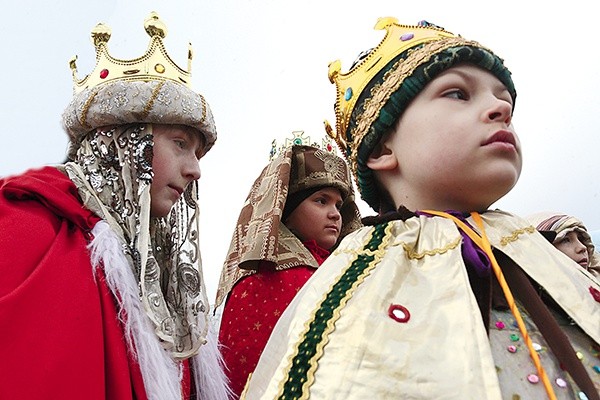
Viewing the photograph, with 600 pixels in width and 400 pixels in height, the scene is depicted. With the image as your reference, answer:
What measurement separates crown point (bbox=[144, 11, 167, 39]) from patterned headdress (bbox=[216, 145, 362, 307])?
80 cm

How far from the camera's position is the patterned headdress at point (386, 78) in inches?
50.9

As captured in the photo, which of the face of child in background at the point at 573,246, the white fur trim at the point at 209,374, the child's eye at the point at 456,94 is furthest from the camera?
the face of child in background at the point at 573,246

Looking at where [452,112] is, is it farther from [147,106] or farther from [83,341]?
[147,106]

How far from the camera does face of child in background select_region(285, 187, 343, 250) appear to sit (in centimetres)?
269

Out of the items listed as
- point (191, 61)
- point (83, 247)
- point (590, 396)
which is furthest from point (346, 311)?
point (191, 61)

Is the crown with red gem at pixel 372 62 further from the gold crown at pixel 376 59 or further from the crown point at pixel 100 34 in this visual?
the crown point at pixel 100 34

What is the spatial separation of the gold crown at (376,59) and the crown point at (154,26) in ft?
3.42

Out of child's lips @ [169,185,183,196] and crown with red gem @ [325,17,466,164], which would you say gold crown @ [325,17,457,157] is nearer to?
crown with red gem @ [325,17,466,164]

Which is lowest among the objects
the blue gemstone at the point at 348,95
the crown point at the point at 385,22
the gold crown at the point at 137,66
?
the blue gemstone at the point at 348,95

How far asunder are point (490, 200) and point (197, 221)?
1257 mm

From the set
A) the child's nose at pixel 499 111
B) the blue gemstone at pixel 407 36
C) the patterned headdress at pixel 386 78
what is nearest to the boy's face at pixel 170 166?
the patterned headdress at pixel 386 78

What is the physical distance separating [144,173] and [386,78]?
35.1 inches

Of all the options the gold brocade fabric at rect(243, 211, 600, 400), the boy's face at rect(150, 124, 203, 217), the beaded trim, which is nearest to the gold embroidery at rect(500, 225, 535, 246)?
the gold brocade fabric at rect(243, 211, 600, 400)

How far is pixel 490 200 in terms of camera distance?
47.9 inches
